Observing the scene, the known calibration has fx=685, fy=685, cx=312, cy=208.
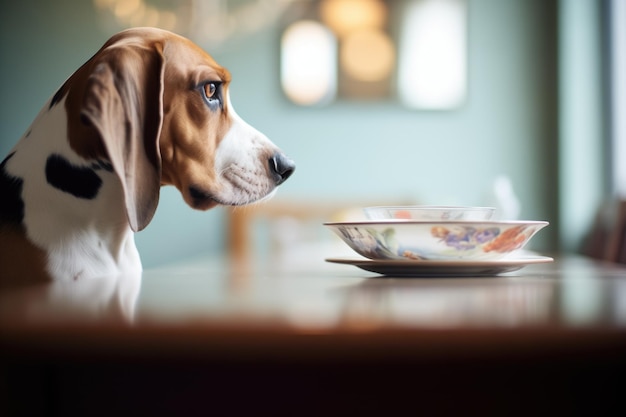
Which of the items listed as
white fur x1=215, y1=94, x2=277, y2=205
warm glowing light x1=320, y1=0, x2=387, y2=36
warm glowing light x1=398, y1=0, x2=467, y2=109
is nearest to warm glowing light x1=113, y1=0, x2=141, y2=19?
warm glowing light x1=320, y1=0, x2=387, y2=36

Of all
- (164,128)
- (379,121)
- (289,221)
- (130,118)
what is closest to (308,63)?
(379,121)

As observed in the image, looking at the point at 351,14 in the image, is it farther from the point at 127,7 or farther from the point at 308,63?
the point at 127,7

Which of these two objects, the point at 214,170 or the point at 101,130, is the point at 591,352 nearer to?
the point at 101,130

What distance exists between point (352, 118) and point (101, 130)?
11.1 ft

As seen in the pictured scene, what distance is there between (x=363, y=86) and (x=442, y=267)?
3.38 metres

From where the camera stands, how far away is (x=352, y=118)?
404cm

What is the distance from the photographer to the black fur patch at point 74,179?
870 millimetres

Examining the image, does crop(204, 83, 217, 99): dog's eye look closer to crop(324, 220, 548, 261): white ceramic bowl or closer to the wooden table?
crop(324, 220, 548, 261): white ceramic bowl

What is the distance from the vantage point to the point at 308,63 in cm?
405

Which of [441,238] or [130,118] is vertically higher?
[130,118]

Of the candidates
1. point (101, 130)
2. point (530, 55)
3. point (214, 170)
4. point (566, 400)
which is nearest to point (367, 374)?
point (566, 400)

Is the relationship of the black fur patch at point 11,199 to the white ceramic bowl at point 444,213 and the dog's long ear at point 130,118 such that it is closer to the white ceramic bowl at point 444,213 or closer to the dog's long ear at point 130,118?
the dog's long ear at point 130,118

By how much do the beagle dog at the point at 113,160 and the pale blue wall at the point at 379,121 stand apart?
3017 millimetres

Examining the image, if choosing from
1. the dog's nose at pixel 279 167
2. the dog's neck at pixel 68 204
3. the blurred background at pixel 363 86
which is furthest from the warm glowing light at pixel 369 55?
the dog's neck at pixel 68 204
